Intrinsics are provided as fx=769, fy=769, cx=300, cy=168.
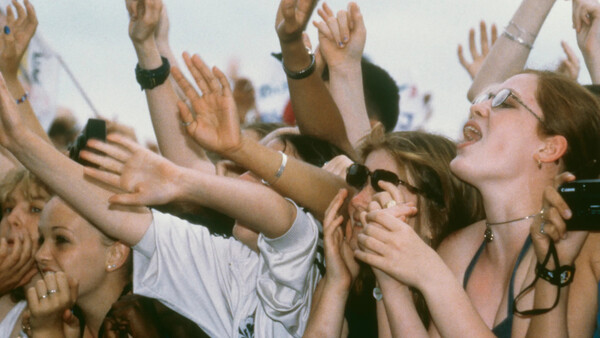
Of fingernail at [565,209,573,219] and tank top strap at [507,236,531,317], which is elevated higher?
fingernail at [565,209,573,219]

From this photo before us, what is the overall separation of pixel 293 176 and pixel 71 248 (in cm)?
75

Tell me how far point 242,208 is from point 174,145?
71 cm

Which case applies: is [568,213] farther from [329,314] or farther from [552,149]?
[329,314]

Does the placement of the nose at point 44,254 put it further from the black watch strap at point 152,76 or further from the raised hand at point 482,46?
the raised hand at point 482,46

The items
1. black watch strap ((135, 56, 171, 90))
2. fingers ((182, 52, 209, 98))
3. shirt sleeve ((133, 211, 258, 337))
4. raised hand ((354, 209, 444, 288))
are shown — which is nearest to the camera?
raised hand ((354, 209, 444, 288))

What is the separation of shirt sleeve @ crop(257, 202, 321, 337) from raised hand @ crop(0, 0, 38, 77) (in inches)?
47.7

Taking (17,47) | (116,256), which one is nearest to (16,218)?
(116,256)

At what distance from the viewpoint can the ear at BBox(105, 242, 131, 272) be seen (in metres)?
2.24

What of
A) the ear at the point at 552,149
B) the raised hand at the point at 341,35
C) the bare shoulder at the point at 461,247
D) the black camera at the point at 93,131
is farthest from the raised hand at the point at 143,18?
the ear at the point at 552,149

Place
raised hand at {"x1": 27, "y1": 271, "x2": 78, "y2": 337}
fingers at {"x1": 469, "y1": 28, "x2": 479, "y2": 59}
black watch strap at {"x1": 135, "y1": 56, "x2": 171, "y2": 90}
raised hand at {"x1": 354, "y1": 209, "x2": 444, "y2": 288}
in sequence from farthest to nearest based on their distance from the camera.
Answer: fingers at {"x1": 469, "y1": 28, "x2": 479, "y2": 59} → black watch strap at {"x1": 135, "y1": 56, "x2": 171, "y2": 90} → raised hand at {"x1": 27, "y1": 271, "x2": 78, "y2": 337} → raised hand at {"x1": 354, "y1": 209, "x2": 444, "y2": 288}

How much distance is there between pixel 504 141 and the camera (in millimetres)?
1731

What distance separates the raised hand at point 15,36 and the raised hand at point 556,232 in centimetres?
180

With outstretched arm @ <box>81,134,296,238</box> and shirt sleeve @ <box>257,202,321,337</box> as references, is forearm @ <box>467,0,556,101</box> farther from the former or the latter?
outstretched arm @ <box>81,134,296,238</box>

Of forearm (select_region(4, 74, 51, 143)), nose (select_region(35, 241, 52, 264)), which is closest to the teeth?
nose (select_region(35, 241, 52, 264))
